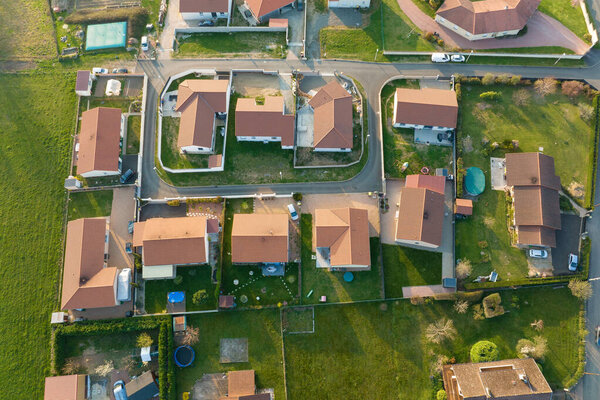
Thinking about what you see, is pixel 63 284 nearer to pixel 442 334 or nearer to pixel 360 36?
pixel 442 334

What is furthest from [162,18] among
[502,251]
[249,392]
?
[502,251]

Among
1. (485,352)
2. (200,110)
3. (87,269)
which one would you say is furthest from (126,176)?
(485,352)

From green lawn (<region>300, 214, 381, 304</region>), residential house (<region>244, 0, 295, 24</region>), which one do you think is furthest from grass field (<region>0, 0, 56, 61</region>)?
green lawn (<region>300, 214, 381, 304</region>)

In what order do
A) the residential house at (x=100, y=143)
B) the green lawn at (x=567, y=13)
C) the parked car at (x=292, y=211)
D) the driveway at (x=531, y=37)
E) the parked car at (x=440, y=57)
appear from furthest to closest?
the green lawn at (x=567, y=13) → the driveway at (x=531, y=37) → the parked car at (x=440, y=57) → the residential house at (x=100, y=143) → the parked car at (x=292, y=211)

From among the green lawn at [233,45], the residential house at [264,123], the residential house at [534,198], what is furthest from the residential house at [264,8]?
the residential house at [534,198]

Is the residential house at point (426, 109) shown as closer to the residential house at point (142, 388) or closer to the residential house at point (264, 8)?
the residential house at point (264, 8)
